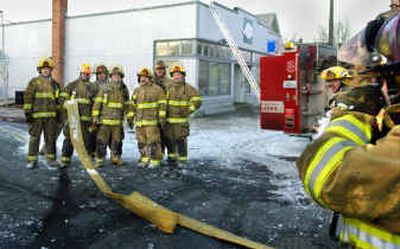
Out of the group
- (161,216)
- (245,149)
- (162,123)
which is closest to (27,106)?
(162,123)

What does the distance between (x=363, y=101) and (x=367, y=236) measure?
1.37 feet

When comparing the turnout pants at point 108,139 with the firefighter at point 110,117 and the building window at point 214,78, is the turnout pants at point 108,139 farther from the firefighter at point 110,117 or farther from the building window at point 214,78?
the building window at point 214,78

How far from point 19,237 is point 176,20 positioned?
14.0 metres

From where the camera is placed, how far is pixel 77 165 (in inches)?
272

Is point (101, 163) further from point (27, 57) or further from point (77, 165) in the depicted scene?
point (27, 57)

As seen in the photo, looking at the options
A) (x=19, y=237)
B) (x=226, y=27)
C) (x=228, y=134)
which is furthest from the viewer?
(x=226, y=27)

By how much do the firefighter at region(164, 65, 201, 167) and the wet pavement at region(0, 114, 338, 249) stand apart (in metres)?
0.48

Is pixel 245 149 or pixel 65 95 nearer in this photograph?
pixel 65 95

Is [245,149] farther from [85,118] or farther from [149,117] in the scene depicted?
[85,118]

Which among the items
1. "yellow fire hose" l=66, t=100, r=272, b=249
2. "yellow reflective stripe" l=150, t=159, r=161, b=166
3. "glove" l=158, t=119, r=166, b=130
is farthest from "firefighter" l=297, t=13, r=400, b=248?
"glove" l=158, t=119, r=166, b=130

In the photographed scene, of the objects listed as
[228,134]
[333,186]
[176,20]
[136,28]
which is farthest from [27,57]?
[333,186]

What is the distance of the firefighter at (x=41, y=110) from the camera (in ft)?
21.8

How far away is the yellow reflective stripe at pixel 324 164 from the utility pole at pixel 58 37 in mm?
19202

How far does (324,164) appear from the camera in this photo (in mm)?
1104
